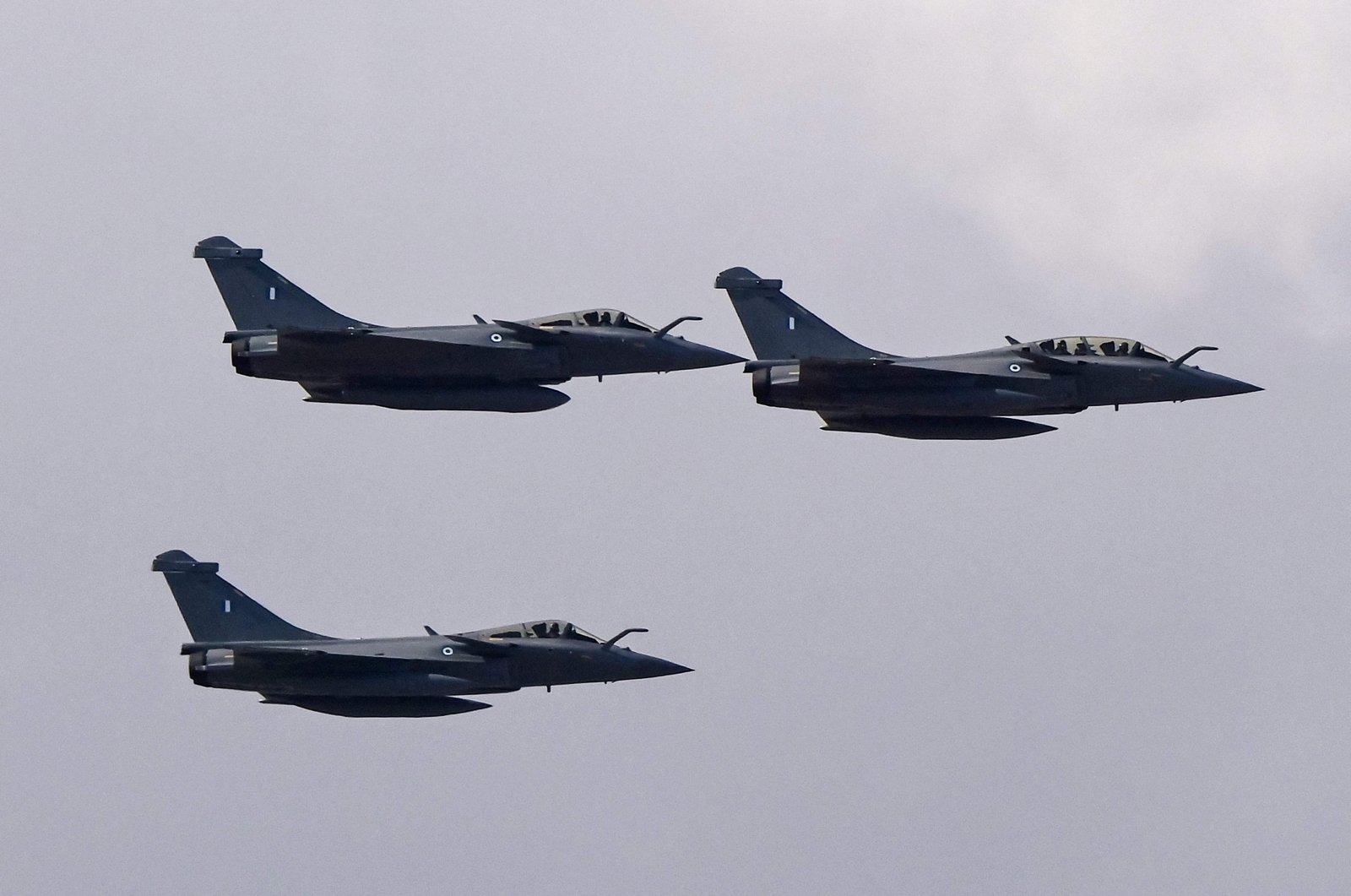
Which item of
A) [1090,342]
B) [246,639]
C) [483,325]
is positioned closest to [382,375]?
[483,325]

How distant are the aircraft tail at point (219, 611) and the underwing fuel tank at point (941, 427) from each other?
14.4 m

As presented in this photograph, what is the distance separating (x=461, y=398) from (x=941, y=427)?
11978 mm

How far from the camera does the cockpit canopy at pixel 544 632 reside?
7006 cm

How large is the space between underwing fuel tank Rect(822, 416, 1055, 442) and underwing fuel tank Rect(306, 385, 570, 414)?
23.7 feet

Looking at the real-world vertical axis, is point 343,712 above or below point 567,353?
below

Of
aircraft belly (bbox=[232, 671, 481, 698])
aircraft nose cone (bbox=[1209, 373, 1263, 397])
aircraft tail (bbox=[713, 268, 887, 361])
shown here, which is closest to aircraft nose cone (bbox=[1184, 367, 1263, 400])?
aircraft nose cone (bbox=[1209, 373, 1263, 397])

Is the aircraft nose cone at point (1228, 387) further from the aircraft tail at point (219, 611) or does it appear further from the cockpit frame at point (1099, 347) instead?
the aircraft tail at point (219, 611)

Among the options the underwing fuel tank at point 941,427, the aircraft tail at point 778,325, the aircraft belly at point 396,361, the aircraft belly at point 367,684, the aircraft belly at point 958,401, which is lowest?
the aircraft belly at point 367,684

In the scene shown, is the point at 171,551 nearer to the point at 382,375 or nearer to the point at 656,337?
the point at 382,375

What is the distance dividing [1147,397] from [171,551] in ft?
82.0

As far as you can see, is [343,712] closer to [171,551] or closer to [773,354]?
Answer: [171,551]

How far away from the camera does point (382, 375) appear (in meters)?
71.7

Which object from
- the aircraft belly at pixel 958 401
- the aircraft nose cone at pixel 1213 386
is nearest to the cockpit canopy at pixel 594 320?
the aircraft belly at pixel 958 401

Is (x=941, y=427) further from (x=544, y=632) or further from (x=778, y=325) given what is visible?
(x=544, y=632)
